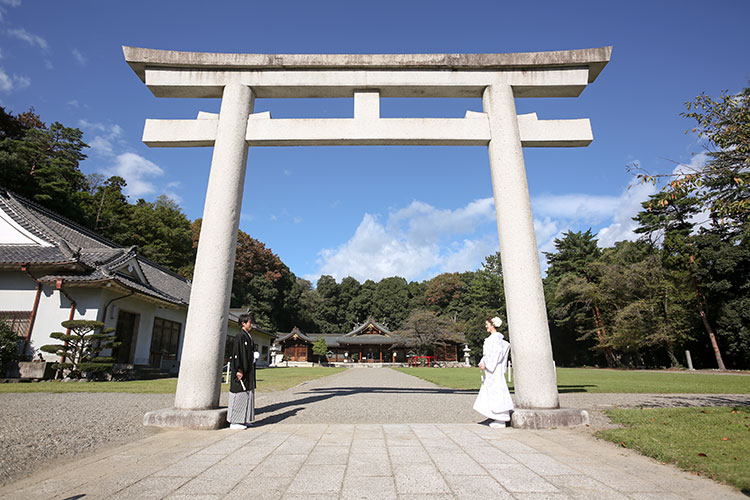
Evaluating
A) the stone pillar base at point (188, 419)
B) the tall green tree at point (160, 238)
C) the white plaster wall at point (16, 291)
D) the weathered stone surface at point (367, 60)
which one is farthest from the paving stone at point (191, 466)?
the tall green tree at point (160, 238)

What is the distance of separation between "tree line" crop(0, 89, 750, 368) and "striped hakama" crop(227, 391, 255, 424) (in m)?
7.39

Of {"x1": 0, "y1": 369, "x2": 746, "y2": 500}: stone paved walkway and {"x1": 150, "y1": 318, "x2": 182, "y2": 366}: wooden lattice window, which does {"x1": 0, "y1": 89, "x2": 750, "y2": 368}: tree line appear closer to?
{"x1": 0, "y1": 369, "x2": 746, "y2": 500}: stone paved walkway

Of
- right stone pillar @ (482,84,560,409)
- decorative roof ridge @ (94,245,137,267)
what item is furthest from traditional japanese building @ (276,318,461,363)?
right stone pillar @ (482,84,560,409)

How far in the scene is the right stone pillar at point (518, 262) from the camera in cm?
502

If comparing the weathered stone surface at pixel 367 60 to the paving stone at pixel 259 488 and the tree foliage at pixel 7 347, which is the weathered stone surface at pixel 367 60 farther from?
the tree foliage at pixel 7 347

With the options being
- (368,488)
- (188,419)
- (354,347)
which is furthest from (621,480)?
(354,347)

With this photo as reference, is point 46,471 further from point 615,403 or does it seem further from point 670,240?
point 670,240

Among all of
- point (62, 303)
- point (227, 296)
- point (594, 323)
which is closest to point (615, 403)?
point (227, 296)

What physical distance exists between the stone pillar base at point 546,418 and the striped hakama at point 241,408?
358 cm

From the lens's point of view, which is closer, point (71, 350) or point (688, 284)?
point (71, 350)

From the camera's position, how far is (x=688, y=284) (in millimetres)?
23562

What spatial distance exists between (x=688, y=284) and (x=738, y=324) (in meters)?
3.28

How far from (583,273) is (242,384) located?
121 ft

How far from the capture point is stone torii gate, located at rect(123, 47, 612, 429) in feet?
18.1
